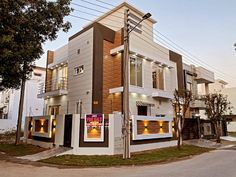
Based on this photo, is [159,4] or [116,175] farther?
[159,4]

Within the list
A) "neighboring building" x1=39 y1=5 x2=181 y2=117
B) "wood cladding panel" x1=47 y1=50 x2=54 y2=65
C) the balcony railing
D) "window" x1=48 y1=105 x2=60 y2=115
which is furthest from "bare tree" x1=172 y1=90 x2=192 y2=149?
"wood cladding panel" x1=47 y1=50 x2=54 y2=65

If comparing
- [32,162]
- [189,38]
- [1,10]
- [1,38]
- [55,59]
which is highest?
[189,38]

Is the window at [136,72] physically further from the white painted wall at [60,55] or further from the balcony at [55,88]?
the white painted wall at [60,55]

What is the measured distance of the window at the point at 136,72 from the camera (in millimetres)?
20103

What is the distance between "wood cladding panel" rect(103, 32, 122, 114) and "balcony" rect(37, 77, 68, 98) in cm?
460

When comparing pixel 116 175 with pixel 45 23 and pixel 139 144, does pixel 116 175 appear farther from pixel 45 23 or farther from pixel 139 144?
pixel 45 23

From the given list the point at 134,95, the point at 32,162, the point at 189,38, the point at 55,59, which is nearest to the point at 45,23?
the point at 32,162

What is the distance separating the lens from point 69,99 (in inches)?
829

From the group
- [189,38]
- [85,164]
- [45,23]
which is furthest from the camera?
[189,38]

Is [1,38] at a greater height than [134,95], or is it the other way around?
[1,38]

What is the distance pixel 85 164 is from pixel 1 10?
27.9 ft

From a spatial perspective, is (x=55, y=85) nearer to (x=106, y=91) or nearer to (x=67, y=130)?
(x=106, y=91)

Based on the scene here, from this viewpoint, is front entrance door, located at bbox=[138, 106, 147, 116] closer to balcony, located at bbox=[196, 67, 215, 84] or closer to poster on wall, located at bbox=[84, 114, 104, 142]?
poster on wall, located at bbox=[84, 114, 104, 142]

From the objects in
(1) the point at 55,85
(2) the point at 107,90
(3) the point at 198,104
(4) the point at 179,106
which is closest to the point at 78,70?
(2) the point at 107,90
